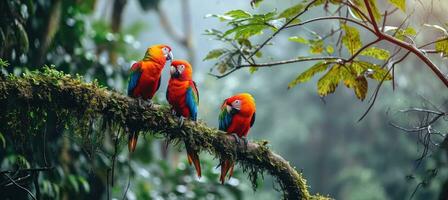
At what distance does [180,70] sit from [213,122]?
38.0 feet

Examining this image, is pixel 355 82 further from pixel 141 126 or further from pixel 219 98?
pixel 219 98

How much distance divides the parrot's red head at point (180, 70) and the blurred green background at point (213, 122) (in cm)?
36

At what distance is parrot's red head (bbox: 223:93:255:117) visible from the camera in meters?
3.34

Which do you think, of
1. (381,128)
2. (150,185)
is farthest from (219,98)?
(150,185)

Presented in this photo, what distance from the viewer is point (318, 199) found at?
9.80 feet

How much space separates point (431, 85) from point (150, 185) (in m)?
6.11

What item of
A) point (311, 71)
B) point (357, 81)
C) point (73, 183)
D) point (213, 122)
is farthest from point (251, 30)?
point (213, 122)

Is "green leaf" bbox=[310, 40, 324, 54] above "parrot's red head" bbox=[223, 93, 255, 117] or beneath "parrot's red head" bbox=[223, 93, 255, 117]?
above

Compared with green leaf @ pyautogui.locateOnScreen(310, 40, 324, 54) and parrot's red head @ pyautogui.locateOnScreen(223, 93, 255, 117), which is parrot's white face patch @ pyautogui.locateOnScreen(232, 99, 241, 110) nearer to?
parrot's red head @ pyautogui.locateOnScreen(223, 93, 255, 117)

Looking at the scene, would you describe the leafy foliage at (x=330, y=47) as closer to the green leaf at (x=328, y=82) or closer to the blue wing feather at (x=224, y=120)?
the green leaf at (x=328, y=82)

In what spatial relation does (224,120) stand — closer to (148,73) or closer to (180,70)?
(180,70)

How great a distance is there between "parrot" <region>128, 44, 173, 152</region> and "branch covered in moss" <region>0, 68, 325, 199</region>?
14.6 inches

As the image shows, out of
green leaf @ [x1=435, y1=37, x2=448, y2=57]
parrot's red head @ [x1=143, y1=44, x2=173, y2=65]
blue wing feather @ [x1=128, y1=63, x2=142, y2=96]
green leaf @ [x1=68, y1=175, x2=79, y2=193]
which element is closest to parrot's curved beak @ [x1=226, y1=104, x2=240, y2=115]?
parrot's red head @ [x1=143, y1=44, x2=173, y2=65]

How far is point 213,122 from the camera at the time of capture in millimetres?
14766
